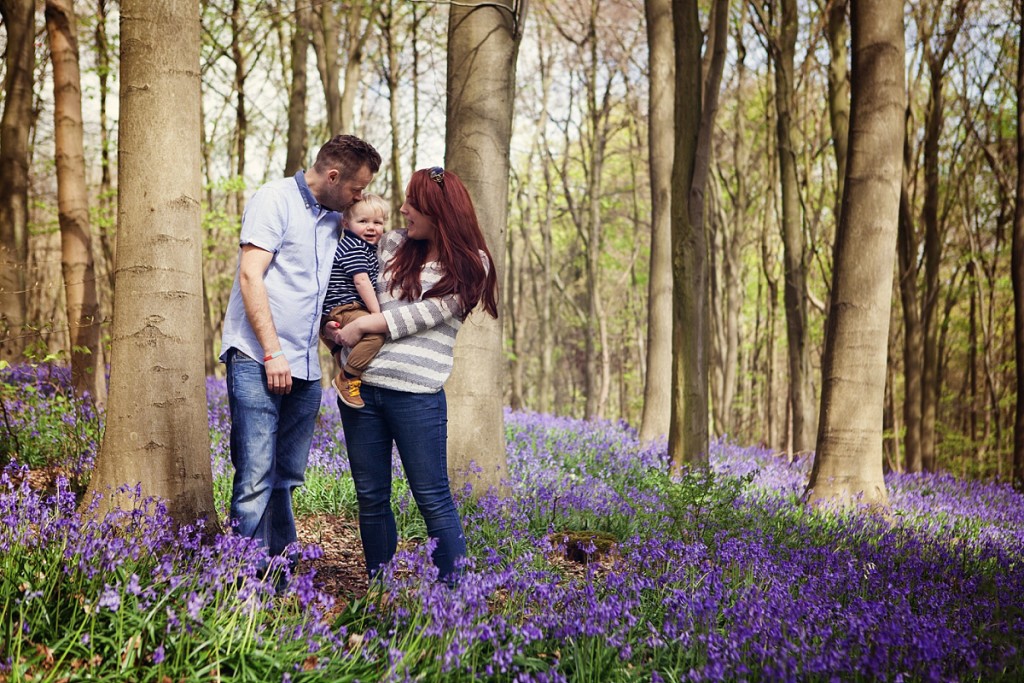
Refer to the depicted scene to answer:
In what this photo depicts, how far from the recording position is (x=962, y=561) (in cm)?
548

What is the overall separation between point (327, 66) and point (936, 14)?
9.46m

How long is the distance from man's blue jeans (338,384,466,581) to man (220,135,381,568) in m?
0.31

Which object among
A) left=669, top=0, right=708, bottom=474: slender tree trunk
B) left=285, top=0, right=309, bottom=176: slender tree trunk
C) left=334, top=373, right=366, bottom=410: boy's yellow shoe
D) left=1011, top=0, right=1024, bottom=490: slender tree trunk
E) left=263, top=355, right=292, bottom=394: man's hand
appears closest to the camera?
left=263, top=355, right=292, bottom=394: man's hand

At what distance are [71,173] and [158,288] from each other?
5.86m

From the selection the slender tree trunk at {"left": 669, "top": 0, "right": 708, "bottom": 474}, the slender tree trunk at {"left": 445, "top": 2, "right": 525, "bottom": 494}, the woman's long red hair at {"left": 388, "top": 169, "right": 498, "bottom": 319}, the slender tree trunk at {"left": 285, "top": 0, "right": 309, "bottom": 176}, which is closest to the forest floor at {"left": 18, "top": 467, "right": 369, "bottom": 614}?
the slender tree trunk at {"left": 445, "top": 2, "right": 525, "bottom": 494}

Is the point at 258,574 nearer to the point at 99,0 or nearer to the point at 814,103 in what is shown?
the point at 99,0

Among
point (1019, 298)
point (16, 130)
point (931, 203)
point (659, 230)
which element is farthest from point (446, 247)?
point (931, 203)

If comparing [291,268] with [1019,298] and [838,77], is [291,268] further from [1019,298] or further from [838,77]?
[838,77]

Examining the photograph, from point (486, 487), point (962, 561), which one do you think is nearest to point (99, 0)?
point (486, 487)

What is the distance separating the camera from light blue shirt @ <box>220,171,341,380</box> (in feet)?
12.2

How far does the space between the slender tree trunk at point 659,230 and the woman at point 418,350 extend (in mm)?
7032

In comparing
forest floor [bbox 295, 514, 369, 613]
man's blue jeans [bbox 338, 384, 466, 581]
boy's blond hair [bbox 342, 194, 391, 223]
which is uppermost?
boy's blond hair [bbox 342, 194, 391, 223]

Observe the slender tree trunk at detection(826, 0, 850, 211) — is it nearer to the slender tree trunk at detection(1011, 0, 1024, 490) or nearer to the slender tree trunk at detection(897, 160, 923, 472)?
the slender tree trunk at detection(897, 160, 923, 472)

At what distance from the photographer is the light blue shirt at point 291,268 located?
3.71 m
